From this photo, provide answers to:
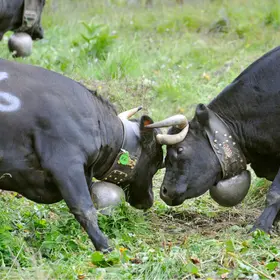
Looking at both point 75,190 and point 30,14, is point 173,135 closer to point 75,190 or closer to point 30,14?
point 75,190

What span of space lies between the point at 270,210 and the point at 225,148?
0.64 meters

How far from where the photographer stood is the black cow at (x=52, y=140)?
625 centimetres

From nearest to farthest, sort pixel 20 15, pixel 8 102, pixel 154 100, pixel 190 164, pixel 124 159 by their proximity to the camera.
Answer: pixel 8 102
pixel 124 159
pixel 190 164
pixel 20 15
pixel 154 100

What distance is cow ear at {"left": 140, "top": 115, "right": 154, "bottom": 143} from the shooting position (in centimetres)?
698

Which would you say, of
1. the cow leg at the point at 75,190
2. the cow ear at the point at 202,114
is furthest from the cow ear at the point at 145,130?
the cow leg at the point at 75,190

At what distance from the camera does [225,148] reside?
23.5 ft

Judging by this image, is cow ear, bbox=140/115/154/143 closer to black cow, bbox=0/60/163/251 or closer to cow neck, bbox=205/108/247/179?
black cow, bbox=0/60/163/251

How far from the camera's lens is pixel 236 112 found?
289 inches

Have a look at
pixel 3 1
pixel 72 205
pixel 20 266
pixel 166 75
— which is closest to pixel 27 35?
pixel 3 1

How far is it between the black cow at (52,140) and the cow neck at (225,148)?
34.9 inches

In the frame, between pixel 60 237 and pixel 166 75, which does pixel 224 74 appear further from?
pixel 60 237

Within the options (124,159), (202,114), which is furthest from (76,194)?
(202,114)

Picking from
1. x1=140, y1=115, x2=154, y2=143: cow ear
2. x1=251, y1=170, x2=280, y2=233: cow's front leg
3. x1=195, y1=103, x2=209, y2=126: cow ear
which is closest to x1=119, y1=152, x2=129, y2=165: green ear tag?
x1=140, y1=115, x2=154, y2=143: cow ear

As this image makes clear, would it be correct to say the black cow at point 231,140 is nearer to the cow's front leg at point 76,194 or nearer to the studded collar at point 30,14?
the cow's front leg at point 76,194
